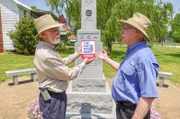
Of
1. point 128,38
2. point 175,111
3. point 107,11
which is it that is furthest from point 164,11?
point 128,38

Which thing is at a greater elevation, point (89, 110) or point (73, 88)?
point (73, 88)

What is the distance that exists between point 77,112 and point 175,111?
8.20 feet

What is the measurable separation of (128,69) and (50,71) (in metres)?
0.91

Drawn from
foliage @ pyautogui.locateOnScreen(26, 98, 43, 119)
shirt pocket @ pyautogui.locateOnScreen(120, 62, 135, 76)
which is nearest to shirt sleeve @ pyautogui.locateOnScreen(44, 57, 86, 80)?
shirt pocket @ pyautogui.locateOnScreen(120, 62, 135, 76)

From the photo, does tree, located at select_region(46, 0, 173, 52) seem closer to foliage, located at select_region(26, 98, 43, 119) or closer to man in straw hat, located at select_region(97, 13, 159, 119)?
foliage, located at select_region(26, 98, 43, 119)

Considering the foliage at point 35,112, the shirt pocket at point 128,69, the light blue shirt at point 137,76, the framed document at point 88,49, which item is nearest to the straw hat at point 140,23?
the light blue shirt at point 137,76

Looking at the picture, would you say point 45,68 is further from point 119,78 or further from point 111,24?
point 111,24

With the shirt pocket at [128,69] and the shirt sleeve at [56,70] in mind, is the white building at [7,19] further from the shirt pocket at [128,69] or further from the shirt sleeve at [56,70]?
the shirt pocket at [128,69]

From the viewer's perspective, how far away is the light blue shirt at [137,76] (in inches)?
66.8

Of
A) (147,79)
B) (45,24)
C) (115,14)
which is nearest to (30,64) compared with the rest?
Result: (115,14)

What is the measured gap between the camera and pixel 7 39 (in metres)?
16.7

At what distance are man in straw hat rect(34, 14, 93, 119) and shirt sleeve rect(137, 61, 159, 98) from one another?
87 centimetres

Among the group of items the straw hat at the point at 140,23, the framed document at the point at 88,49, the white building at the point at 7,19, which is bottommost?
the framed document at the point at 88,49

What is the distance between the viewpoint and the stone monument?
13.3 feet
